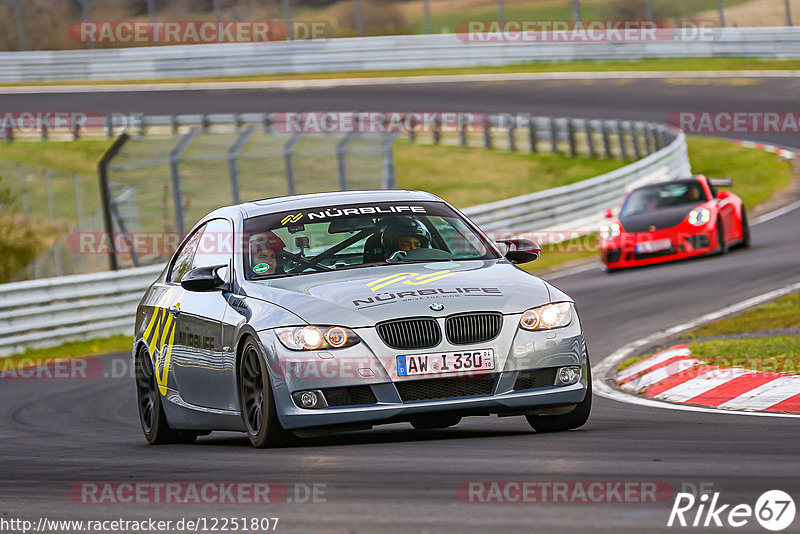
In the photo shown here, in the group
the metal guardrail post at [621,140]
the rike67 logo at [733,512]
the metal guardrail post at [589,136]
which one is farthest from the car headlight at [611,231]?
the rike67 logo at [733,512]

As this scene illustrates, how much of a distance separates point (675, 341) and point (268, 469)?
21.9 feet

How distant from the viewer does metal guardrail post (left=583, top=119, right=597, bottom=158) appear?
34.3m

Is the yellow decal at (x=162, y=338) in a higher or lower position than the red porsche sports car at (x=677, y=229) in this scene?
higher

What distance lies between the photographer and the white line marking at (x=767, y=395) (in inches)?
339

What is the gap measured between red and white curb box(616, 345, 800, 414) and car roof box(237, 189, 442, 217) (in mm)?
2207

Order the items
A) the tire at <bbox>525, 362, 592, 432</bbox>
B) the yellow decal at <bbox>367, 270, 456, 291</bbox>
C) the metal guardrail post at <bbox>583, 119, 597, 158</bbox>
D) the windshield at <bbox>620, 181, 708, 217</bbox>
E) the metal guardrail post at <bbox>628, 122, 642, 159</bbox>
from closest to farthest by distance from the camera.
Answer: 1. the yellow decal at <bbox>367, 270, 456, 291</bbox>
2. the tire at <bbox>525, 362, 592, 432</bbox>
3. the windshield at <bbox>620, 181, 708, 217</bbox>
4. the metal guardrail post at <bbox>628, 122, 642, 159</bbox>
5. the metal guardrail post at <bbox>583, 119, 597, 158</bbox>

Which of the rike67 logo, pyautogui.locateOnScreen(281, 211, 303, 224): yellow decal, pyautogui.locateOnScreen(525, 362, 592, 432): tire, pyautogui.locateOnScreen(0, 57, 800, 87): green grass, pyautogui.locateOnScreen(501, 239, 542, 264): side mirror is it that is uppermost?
pyautogui.locateOnScreen(281, 211, 303, 224): yellow decal

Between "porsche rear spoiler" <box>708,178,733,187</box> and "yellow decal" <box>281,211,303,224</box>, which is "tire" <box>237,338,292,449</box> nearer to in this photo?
"yellow decal" <box>281,211,303,224</box>

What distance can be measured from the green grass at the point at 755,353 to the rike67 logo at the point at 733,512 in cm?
437

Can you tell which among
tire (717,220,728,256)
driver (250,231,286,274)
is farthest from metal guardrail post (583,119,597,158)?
driver (250,231,286,274)

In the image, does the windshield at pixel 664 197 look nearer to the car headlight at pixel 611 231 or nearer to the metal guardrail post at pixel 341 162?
the car headlight at pixel 611 231

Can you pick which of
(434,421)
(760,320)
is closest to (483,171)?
(760,320)

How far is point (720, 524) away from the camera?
15.9 ft

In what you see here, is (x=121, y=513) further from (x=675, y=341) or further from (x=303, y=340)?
(x=675, y=341)
